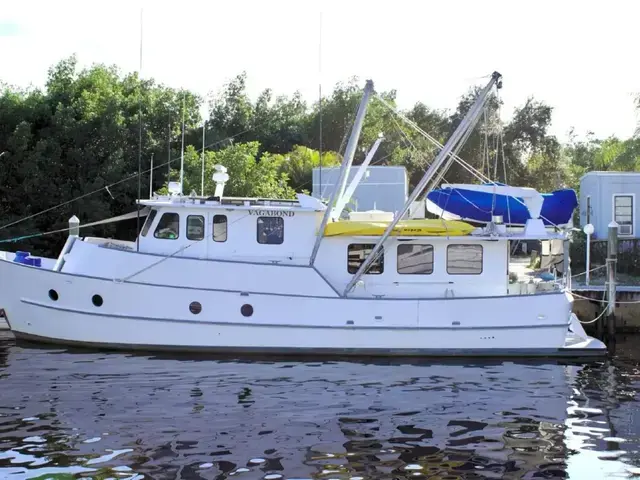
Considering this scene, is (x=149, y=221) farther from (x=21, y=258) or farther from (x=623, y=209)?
(x=623, y=209)

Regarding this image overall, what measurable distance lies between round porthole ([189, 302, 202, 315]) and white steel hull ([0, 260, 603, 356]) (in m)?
0.07

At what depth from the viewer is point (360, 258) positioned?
17125mm

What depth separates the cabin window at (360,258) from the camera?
1711 cm

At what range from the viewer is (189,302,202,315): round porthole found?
16.6m

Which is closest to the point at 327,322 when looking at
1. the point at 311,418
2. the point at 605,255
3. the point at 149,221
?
the point at 149,221

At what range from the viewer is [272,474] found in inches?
376

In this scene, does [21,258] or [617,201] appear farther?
[617,201]

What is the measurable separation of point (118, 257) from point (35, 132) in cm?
1757

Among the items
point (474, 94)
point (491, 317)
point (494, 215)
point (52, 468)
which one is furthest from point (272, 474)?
point (474, 94)

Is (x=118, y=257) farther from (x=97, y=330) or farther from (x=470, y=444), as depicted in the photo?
(x=470, y=444)

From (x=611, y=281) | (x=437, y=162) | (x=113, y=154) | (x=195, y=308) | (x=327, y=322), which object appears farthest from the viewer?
(x=113, y=154)

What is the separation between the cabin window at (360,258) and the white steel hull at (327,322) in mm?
876

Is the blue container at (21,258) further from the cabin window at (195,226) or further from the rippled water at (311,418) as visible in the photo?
the cabin window at (195,226)

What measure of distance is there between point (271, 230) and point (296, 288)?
4.59 ft
